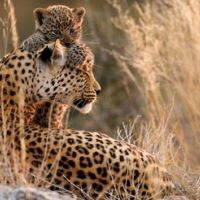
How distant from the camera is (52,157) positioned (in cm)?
570

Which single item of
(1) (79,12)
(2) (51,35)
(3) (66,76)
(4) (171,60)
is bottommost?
(4) (171,60)

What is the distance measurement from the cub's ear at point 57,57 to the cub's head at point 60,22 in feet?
3.38

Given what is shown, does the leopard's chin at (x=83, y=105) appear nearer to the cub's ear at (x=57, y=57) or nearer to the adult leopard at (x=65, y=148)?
the adult leopard at (x=65, y=148)

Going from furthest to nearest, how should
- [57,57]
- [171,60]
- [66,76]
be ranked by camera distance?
[171,60], [66,76], [57,57]

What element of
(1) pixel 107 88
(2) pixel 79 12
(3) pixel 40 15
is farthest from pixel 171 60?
(1) pixel 107 88

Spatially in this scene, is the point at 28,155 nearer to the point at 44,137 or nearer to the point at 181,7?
the point at 44,137

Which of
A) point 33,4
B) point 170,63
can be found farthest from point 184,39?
point 33,4

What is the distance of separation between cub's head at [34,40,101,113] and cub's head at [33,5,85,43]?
872 millimetres

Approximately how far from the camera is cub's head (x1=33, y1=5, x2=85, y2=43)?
24.1 feet

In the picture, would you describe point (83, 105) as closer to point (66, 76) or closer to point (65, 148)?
point (66, 76)

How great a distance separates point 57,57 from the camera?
6.04 m

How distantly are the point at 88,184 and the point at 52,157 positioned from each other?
0.82 feet

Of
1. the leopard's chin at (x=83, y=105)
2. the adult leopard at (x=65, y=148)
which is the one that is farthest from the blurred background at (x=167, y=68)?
the adult leopard at (x=65, y=148)

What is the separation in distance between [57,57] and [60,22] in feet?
5.21
